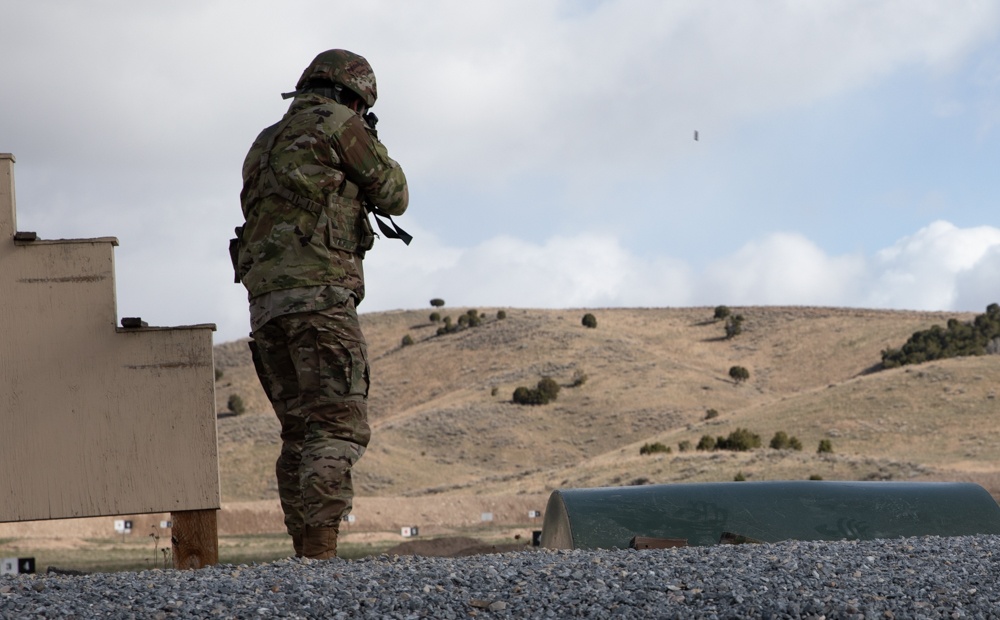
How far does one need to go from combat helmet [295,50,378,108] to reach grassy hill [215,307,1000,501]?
23.2m

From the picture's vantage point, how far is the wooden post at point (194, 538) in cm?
642

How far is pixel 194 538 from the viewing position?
6.43 metres

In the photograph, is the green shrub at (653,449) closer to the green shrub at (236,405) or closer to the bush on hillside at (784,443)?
the bush on hillside at (784,443)

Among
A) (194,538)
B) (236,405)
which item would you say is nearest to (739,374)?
(236,405)

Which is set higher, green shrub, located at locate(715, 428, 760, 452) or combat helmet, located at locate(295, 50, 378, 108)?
combat helmet, located at locate(295, 50, 378, 108)

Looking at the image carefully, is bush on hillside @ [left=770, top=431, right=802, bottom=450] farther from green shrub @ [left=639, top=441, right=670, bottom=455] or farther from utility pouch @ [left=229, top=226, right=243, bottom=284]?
utility pouch @ [left=229, top=226, right=243, bottom=284]

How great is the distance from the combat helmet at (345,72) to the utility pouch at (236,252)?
842mm

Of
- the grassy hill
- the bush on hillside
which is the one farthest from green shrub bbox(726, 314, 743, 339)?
the bush on hillside

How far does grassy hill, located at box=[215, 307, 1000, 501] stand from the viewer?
3609cm

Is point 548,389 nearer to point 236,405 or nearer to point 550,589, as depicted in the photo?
point 236,405

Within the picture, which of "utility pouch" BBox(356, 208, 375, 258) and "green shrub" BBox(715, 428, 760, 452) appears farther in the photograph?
"green shrub" BBox(715, 428, 760, 452)

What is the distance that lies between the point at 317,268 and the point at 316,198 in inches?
14.3

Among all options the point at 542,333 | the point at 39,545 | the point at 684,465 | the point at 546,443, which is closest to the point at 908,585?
the point at 39,545

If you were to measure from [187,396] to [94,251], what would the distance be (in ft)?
3.00
